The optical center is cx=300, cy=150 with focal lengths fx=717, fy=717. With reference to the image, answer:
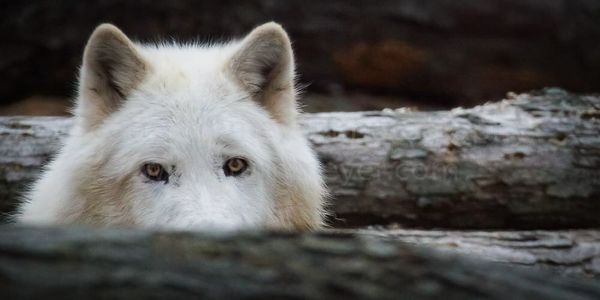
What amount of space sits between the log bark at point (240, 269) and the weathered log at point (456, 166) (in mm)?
3206

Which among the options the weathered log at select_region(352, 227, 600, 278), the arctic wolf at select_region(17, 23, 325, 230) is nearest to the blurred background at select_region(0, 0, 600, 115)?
the arctic wolf at select_region(17, 23, 325, 230)

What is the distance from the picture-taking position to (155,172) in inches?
161

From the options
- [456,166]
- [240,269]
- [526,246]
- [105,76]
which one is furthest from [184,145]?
[526,246]

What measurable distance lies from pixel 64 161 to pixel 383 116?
8.10 feet

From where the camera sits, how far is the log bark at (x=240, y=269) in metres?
1.93

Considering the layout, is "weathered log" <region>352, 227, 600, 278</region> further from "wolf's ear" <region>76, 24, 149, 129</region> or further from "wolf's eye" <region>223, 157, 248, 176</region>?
"wolf's ear" <region>76, 24, 149, 129</region>

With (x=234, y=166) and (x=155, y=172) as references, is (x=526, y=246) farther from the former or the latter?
(x=155, y=172)

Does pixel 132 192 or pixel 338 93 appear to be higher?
pixel 338 93

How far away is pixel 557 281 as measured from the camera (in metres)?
2.19

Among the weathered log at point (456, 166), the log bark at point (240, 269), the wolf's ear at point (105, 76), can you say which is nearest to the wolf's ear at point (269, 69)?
the wolf's ear at point (105, 76)

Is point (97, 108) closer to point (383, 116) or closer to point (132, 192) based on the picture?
point (132, 192)

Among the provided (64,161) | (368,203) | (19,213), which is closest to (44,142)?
(19,213)

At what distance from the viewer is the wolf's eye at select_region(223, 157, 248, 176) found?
4.15m

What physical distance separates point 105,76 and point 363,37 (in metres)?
6.02
